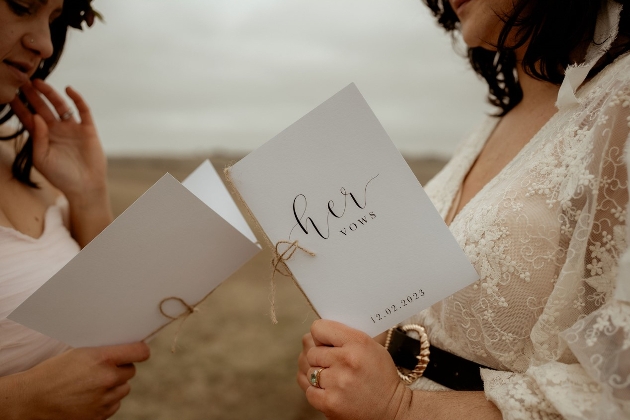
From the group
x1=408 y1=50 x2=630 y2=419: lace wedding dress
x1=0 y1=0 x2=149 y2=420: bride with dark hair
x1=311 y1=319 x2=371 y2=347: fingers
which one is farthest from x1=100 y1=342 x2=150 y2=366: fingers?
x1=408 y1=50 x2=630 y2=419: lace wedding dress

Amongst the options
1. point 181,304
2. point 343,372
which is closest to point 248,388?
point 181,304

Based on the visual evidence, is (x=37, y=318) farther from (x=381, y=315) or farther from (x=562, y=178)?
(x=562, y=178)

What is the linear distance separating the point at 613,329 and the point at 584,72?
21.8 inches

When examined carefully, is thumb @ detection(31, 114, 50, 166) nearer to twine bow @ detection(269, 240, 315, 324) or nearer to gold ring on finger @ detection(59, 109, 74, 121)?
gold ring on finger @ detection(59, 109, 74, 121)

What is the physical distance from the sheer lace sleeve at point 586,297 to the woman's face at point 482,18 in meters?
0.39

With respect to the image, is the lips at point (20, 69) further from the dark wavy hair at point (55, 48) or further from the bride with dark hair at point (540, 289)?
the bride with dark hair at point (540, 289)

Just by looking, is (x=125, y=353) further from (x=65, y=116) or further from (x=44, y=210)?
(x=65, y=116)

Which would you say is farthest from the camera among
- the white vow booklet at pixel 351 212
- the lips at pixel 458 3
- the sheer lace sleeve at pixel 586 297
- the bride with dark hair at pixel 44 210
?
the lips at pixel 458 3

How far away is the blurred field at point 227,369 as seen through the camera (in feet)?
11.6

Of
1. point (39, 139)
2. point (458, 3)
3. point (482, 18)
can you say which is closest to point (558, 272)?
point (482, 18)

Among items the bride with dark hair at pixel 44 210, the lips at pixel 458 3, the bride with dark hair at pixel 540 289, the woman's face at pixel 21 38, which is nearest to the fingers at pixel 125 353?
the bride with dark hair at pixel 44 210

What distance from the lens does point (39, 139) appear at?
5.38 feet

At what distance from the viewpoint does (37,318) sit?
1051 mm

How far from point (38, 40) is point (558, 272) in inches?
61.6
